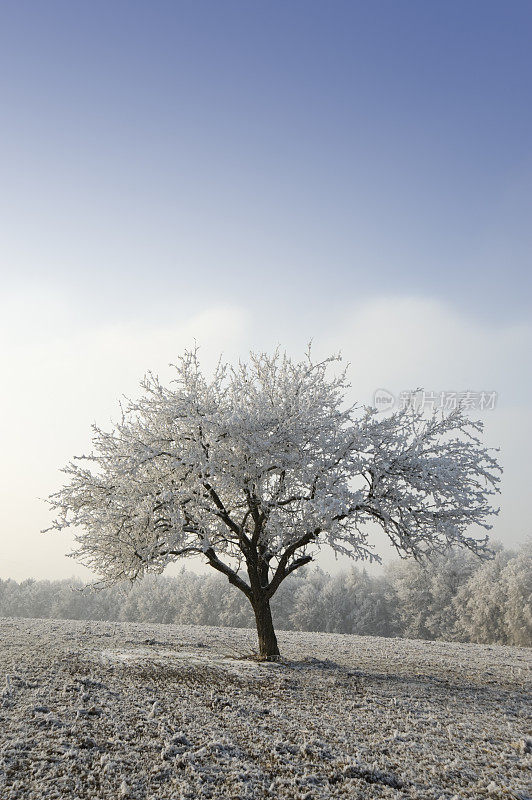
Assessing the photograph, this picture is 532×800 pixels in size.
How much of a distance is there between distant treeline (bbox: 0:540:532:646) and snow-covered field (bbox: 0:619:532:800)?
126 feet

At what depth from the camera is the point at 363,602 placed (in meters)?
72.1

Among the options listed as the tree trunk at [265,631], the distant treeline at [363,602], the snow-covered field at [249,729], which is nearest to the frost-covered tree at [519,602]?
the distant treeline at [363,602]

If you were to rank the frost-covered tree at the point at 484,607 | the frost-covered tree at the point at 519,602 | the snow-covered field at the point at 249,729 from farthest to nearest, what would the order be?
the frost-covered tree at the point at 484,607, the frost-covered tree at the point at 519,602, the snow-covered field at the point at 249,729

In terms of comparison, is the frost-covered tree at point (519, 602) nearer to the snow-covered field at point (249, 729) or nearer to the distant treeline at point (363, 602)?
the distant treeline at point (363, 602)

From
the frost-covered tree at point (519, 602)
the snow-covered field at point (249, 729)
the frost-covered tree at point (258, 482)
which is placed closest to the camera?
the snow-covered field at point (249, 729)

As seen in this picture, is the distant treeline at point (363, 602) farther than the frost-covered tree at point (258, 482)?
Yes

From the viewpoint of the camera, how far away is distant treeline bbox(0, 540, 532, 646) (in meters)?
57.2

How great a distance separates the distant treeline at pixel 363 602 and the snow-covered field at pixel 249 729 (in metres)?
38.3

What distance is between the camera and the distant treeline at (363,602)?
57.2 metres

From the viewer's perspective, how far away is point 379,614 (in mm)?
71312

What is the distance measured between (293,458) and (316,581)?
72.3m

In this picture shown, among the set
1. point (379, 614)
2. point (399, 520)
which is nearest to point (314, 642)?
point (399, 520)

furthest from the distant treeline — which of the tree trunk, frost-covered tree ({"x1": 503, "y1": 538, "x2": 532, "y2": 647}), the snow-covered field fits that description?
the snow-covered field

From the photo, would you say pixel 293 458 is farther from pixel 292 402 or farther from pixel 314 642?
pixel 314 642
